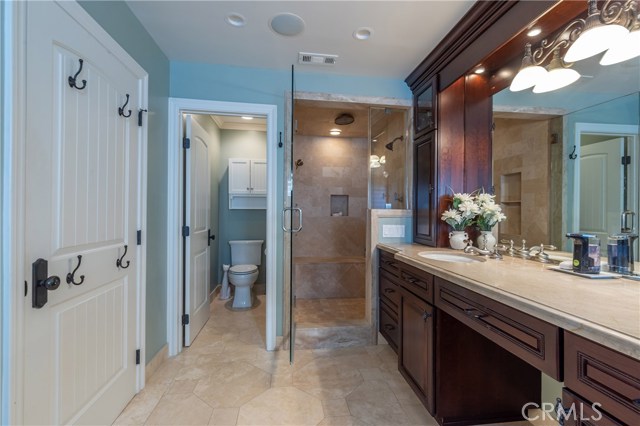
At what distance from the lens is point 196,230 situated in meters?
2.42

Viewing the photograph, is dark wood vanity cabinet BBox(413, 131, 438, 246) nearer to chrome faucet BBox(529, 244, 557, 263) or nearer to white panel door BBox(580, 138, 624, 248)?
chrome faucet BBox(529, 244, 557, 263)

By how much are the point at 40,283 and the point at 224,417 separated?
115 cm

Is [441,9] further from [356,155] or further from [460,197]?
[356,155]

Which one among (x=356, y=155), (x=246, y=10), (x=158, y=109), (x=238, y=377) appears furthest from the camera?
(x=356, y=155)

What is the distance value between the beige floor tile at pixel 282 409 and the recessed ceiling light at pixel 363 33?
8.05ft

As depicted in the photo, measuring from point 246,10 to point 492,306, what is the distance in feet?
6.80

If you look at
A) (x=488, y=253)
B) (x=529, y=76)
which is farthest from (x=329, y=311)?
(x=529, y=76)

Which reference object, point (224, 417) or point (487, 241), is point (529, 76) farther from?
point (224, 417)

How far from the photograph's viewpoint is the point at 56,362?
3.58 feet

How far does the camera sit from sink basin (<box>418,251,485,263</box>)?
1671 millimetres

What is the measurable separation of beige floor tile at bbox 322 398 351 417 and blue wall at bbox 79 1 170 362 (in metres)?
1.30

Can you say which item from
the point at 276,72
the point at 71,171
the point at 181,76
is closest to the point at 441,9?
the point at 276,72

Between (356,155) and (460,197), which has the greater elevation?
(356,155)

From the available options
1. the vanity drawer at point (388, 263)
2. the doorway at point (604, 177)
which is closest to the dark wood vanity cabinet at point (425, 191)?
the vanity drawer at point (388, 263)
